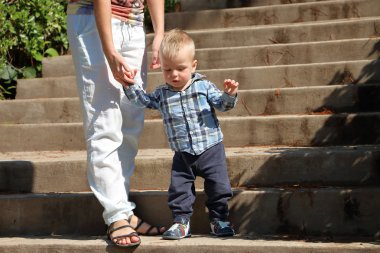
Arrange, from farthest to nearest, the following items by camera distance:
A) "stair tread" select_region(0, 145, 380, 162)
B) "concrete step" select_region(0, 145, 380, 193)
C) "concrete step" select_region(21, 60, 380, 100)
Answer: "concrete step" select_region(21, 60, 380, 100), "stair tread" select_region(0, 145, 380, 162), "concrete step" select_region(0, 145, 380, 193)

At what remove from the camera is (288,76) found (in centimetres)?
561

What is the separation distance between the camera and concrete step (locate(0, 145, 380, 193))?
4062 mm

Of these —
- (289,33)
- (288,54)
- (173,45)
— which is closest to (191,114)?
(173,45)

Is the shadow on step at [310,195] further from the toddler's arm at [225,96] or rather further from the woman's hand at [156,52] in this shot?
the woman's hand at [156,52]

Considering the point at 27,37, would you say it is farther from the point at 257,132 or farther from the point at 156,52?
the point at 156,52

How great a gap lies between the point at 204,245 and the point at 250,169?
89cm

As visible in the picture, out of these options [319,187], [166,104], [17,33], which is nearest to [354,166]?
[319,187]

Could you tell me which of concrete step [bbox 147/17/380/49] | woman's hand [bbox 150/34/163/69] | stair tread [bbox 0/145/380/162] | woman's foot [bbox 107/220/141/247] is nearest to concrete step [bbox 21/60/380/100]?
concrete step [bbox 147/17/380/49]

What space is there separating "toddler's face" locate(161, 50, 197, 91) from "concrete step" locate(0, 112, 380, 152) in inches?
52.7

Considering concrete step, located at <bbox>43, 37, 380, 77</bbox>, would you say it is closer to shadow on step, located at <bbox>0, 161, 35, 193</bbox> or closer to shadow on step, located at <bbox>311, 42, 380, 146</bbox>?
shadow on step, located at <bbox>311, 42, 380, 146</bbox>

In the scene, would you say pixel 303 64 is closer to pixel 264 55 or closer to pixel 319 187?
pixel 264 55

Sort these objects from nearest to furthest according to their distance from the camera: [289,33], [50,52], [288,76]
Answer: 1. [288,76]
2. [289,33]
3. [50,52]

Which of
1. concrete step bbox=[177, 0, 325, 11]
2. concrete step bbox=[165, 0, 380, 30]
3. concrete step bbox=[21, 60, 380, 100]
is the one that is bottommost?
concrete step bbox=[21, 60, 380, 100]

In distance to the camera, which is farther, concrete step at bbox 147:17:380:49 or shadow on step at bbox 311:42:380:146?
concrete step at bbox 147:17:380:49
